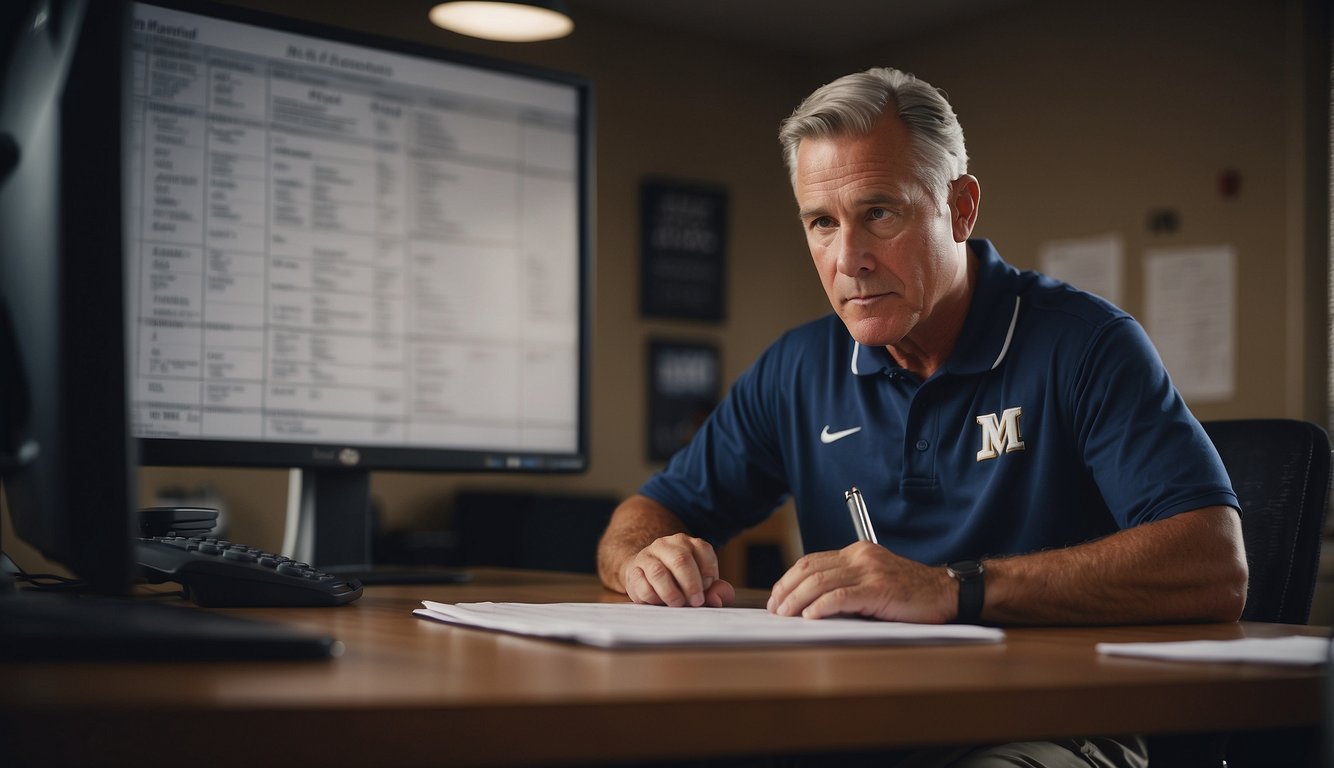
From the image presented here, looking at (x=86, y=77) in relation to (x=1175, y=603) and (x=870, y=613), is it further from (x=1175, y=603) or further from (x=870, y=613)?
(x=1175, y=603)

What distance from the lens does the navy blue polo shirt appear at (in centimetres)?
135

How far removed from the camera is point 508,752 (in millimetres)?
538

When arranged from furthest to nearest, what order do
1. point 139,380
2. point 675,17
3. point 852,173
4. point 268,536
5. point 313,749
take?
point 675,17
point 268,536
point 852,173
point 139,380
point 313,749

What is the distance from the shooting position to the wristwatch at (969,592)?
3.49ft

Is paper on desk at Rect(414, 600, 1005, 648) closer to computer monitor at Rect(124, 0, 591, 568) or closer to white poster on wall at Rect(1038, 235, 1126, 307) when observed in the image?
computer monitor at Rect(124, 0, 591, 568)

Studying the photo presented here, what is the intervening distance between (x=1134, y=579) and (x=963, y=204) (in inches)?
26.8

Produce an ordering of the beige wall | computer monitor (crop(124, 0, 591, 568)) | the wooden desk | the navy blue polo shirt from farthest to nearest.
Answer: the beige wall < computer monitor (crop(124, 0, 591, 568)) < the navy blue polo shirt < the wooden desk

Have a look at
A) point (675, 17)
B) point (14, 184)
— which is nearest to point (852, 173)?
point (14, 184)

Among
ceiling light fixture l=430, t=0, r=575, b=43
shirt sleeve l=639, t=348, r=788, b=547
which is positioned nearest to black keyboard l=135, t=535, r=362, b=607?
shirt sleeve l=639, t=348, r=788, b=547

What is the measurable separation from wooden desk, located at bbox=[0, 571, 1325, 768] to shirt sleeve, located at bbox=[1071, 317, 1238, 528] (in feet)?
1.62

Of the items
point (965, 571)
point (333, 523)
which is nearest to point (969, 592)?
point (965, 571)

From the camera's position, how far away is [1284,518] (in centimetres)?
138

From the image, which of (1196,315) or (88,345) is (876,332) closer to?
(88,345)

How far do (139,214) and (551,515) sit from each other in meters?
2.75
